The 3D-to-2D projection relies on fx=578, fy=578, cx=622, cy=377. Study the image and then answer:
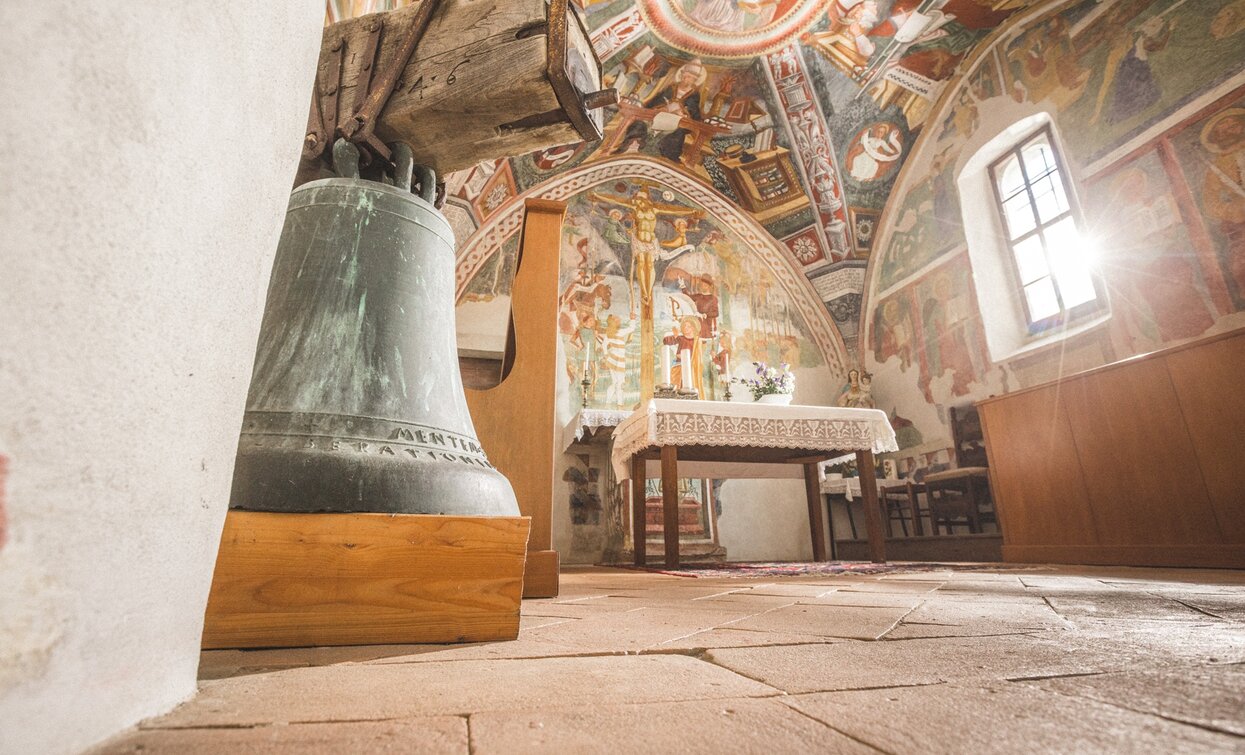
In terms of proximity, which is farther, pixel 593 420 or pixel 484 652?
pixel 593 420

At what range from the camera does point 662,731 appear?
0.54 metres

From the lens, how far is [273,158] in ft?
2.35

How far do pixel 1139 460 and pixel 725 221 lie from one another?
787 cm

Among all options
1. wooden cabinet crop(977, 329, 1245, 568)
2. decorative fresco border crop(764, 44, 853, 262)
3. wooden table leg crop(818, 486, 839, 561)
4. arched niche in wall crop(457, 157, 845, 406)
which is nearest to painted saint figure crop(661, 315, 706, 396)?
arched niche in wall crop(457, 157, 845, 406)

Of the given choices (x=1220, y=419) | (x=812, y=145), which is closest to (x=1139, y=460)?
(x=1220, y=419)

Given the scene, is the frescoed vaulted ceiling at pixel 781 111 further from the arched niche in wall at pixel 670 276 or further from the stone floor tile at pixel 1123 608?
the stone floor tile at pixel 1123 608

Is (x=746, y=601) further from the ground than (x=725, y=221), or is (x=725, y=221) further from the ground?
(x=725, y=221)

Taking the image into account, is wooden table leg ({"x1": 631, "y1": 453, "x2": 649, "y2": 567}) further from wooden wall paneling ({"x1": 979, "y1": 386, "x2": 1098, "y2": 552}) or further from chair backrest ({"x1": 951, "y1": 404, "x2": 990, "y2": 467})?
chair backrest ({"x1": 951, "y1": 404, "x2": 990, "y2": 467})

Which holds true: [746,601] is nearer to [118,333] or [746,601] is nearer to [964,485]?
[118,333]

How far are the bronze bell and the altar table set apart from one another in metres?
3.67

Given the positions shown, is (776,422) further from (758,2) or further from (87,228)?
(758,2)

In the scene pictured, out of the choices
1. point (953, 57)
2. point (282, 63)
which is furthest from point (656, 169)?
point (282, 63)

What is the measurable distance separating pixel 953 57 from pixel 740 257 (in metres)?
4.37

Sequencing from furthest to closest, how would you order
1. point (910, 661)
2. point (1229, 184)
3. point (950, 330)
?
point (950, 330) < point (1229, 184) < point (910, 661)
